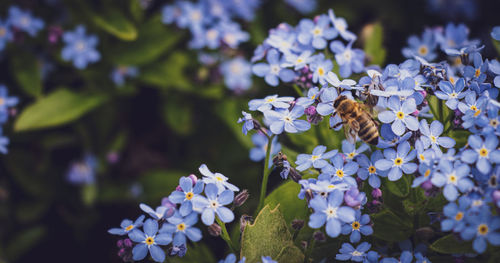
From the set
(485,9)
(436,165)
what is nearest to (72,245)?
(436,165)

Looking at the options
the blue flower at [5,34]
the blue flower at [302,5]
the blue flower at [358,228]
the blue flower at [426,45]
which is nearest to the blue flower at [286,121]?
the blue flower at [358,228]

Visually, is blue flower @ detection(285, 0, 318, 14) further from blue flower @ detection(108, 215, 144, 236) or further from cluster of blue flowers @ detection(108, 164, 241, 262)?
blue flower @ detection(108, 215, 144, 236)

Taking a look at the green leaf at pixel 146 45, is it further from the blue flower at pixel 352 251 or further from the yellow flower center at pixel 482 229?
the yellow flower center at pixel 482 229

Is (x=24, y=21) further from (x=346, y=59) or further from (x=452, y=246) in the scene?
(x=452, y=246)

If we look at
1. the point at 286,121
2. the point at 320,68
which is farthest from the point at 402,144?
the point at 320,68

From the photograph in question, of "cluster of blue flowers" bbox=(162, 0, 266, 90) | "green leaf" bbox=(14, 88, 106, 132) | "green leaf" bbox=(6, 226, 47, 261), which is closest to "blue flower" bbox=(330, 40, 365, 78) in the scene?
"cluster of blue flowers" bbox=(162, 0, 266, 90)
